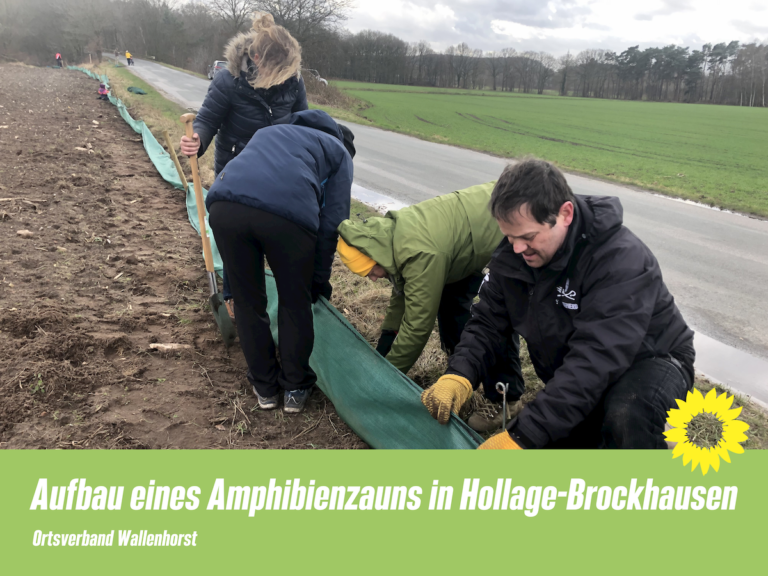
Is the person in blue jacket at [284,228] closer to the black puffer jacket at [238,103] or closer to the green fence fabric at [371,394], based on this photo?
the green fence fabric at [371,394]

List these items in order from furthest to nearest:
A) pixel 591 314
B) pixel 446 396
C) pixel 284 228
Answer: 1. pixel 284 228
2. pixel 446 396
3. pixel 591 314

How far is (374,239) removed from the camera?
2.60m

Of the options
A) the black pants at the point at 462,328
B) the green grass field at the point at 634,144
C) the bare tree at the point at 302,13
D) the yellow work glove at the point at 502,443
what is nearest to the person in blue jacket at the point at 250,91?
the black pants at the point at 462,328

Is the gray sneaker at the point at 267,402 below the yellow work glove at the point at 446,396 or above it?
below

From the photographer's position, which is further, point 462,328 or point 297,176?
point 462,328

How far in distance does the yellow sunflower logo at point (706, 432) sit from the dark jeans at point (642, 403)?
0.27 meters

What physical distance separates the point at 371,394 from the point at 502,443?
829mm

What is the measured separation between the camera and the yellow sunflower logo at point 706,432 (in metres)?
1.56

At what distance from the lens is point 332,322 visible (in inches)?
112

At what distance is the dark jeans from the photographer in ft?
6.19

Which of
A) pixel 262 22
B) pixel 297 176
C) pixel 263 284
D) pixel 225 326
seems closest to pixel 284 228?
→ pixel 297 176

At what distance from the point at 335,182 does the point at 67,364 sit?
1887 mm

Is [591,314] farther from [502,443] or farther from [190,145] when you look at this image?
[190,145]

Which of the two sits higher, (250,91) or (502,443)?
(250,91)
